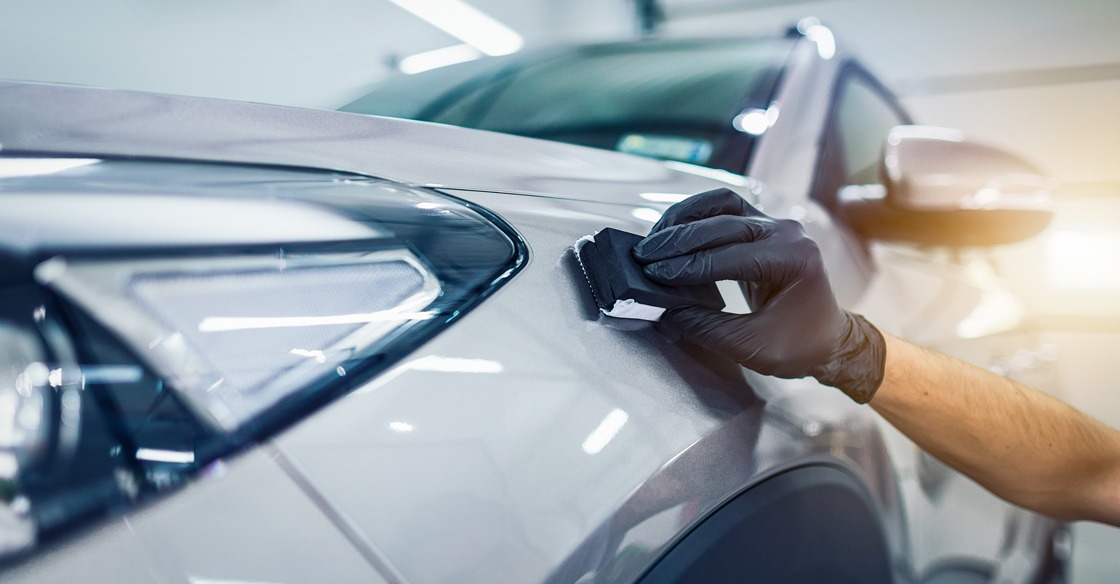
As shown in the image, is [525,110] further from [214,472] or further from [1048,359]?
[1048,359]

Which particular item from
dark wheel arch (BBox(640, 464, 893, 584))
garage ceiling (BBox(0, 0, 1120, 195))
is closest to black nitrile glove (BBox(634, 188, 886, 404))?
dark wheel arch (BBox(640, 464, 893, 584))

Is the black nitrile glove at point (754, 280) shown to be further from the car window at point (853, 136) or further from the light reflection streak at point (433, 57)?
the light reflection streak at point (433, 57)

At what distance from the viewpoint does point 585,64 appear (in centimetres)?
145

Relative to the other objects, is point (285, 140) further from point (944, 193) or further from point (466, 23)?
point (466, 23)

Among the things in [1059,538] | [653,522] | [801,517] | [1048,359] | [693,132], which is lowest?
[1059,538]

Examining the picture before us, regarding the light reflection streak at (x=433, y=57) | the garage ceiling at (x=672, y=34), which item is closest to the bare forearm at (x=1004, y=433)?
the garage ceiling at (x=672, y=34)

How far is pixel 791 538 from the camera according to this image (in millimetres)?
665

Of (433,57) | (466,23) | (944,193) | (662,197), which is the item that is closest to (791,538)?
(662,197)

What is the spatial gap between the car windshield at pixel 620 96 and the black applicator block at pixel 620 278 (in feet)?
1.66

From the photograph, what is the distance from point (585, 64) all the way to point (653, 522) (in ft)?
3.62

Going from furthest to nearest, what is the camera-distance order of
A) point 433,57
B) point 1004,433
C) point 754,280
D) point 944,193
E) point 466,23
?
point 466,23 < point 433,57 < point 944,193 < point 1004,433 < point 754,280

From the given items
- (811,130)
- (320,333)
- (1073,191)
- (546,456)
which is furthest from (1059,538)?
(1073,191)

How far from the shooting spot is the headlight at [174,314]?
0.34 meters

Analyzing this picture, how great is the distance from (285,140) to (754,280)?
1.29 feet
